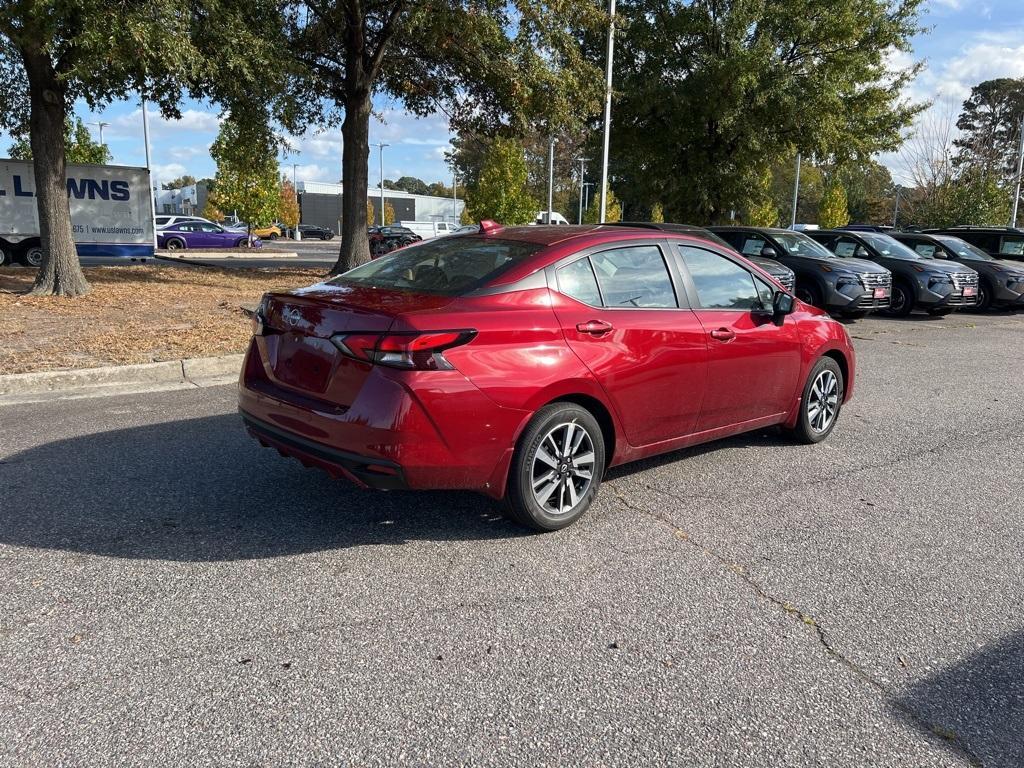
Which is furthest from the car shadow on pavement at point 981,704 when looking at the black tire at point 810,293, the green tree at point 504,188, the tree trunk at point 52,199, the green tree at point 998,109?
the green tree at point 998,109

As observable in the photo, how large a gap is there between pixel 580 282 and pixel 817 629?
2067 millimetres

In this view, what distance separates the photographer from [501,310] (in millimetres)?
3814

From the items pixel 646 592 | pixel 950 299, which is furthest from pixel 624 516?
pixel 950 299

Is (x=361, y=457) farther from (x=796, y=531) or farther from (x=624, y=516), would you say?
(x=796, y=531)

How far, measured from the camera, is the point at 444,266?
4.38 meters

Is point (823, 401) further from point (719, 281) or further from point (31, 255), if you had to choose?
point (31, 255)

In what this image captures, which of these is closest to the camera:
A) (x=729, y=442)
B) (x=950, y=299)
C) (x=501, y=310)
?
(x=501, y=310)

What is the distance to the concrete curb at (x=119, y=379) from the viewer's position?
6.95 m

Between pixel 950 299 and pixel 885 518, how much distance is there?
41.6 ft

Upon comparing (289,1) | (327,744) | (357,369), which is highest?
(289,1)

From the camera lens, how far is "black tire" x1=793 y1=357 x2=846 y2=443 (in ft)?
18.7

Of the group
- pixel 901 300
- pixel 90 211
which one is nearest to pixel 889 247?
pixel 901 300

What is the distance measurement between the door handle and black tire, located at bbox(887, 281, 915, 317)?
13.2 metres

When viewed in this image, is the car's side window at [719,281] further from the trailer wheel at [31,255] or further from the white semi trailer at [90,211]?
the trailer wheel at [31,255]
